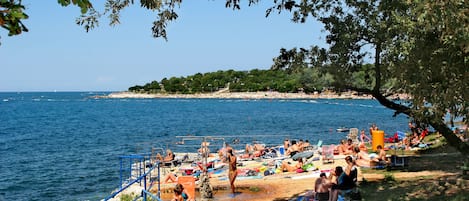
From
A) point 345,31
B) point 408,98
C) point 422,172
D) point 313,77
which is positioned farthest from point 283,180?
point 408,98

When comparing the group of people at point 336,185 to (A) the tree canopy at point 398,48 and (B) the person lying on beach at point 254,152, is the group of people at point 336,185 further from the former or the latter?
(B) the person lying on beach at point 254,152

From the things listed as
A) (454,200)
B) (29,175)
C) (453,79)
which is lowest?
(29,175)

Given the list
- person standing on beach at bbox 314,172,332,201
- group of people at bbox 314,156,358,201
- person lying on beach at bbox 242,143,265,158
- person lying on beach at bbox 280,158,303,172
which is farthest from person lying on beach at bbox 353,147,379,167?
person lying on beach at bbox 242,143,265,158

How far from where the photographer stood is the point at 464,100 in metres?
7.05

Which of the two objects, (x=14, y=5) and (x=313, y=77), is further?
(x=313, y=77)

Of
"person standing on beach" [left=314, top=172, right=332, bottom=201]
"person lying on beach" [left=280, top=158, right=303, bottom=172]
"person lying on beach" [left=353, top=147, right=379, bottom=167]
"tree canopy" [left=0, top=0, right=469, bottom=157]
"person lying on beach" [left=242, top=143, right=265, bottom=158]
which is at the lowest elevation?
"person lying on beach" [left=242, top=143, right=265, bottom=158]

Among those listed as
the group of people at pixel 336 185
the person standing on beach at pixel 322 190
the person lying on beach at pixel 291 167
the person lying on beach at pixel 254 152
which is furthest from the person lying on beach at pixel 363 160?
the person lying on beach at pixel 254 152

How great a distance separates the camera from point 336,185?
1150 centimetres

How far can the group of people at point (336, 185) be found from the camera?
1086 cm

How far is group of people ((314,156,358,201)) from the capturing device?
428 inches

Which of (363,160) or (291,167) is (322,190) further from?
(291,167)

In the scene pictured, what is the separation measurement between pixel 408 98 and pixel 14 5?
23.3ft

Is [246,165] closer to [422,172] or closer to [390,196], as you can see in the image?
[422,172]

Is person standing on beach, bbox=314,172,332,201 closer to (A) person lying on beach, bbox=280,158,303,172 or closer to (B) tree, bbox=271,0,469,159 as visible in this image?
(B) tree, bbox=271,0,469,159
